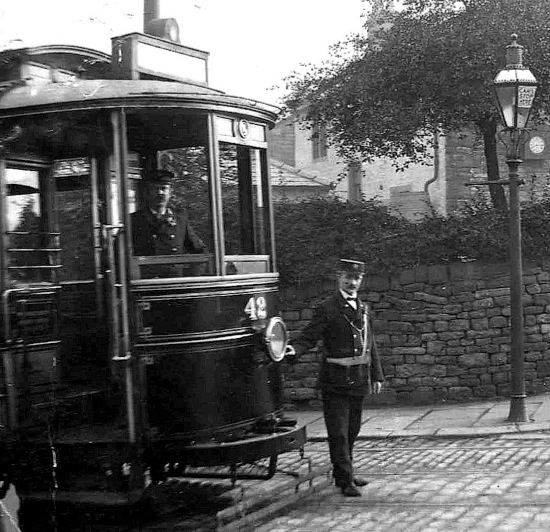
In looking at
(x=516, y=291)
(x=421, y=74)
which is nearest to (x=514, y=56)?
(x=516, y=291)

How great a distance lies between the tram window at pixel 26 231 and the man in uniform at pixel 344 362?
195 cm

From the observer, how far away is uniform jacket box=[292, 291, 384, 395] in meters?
7.69

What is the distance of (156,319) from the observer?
6.62m

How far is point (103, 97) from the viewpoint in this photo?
657 centimetres

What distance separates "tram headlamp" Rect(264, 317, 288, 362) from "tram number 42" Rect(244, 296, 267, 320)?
0.09 meters

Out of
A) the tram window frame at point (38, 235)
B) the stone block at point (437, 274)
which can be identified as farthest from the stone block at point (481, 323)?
the tram window frame at point (38, 235)

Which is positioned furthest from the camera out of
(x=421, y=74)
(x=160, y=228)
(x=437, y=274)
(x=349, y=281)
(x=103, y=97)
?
(x=421, y=74)

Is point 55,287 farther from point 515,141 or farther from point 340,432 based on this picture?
point 515,141

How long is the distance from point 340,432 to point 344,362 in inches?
21.2

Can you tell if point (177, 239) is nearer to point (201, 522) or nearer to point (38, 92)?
point (38, 92)

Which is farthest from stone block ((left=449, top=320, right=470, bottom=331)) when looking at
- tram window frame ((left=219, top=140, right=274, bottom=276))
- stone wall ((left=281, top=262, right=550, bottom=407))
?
tram window frame ((left=219, top=140, right=274, bottom=276))

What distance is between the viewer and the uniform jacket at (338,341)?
7.69m

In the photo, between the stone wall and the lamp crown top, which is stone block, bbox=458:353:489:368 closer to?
the stone wall

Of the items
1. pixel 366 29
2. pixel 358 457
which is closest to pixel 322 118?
pixel 366 29
